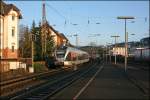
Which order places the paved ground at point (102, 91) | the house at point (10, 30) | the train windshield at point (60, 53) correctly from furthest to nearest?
1. the house at point (10, 30)
2. the train windshield at point (60, 53)
3. the paved ground at point (102, 91)

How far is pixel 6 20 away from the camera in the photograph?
92.4m

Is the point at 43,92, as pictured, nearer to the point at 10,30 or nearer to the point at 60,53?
the point at 60,53

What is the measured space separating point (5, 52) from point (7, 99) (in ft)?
216

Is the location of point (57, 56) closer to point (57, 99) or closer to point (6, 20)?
point (6, 20)

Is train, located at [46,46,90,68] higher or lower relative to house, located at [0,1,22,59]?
lower

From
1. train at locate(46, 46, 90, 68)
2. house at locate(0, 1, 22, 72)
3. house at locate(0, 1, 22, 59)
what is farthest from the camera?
house at locate(0, 1, 22, 59)

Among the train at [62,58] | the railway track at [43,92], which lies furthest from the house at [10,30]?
the railway track at [43,92]

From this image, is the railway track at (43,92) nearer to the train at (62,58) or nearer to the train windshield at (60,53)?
the train at (62,58)

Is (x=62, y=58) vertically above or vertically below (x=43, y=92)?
above

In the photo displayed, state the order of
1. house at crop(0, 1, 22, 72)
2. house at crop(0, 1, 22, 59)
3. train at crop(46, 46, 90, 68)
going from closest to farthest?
train at crop(46, 46, 90, 68) → house at crop(0, 1, 22, 72) → house at crop(0, 1, 22, 59)

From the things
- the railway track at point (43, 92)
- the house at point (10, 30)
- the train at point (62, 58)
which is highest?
the house at point (10, 30)

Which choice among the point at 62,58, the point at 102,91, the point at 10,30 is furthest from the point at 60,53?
the point at 102,91

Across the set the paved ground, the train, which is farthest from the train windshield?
the paved ground

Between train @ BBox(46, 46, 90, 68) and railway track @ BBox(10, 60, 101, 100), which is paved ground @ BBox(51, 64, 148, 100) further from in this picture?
train @ BBox(46, 46, 90, 68)
